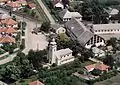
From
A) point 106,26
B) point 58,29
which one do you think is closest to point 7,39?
point 58,29

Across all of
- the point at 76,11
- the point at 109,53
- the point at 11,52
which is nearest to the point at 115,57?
the point at 109,53

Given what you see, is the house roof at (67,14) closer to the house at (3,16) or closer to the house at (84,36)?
the house at (84,36)

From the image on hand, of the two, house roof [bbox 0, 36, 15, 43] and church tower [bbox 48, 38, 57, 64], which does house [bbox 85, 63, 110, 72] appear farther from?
house roof [bbox 0, 36, 15, 43]

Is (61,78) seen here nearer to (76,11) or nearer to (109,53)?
(109,53)

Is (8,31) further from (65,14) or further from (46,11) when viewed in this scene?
(46,11)

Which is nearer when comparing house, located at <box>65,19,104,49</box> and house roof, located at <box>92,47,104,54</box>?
house roof, located at <box>92,47,104,54</box>

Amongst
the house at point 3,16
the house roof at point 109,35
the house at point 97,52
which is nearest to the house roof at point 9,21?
the house at point 3,16

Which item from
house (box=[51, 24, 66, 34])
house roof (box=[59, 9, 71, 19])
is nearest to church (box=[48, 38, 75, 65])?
house (box=[51, 24, 66, 34])
